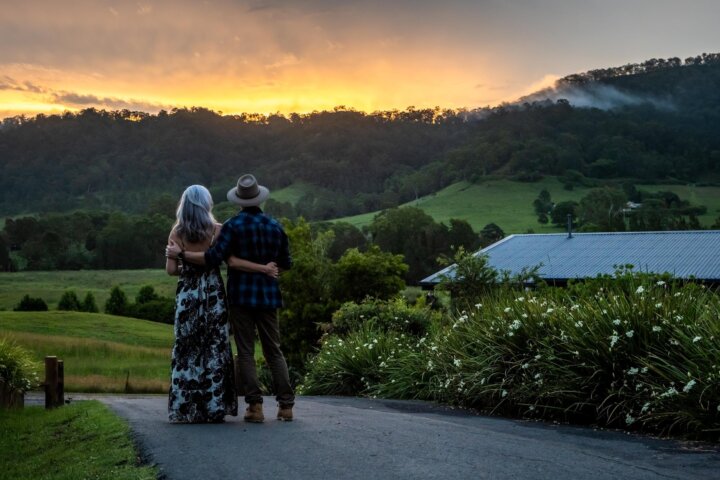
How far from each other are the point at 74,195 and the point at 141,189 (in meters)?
13.4

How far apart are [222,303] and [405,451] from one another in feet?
9.10

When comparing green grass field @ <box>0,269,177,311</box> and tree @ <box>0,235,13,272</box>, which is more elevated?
tree @ <box>0,235,13,272</box>

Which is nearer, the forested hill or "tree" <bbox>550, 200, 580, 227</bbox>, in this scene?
"tree" <bbox>550, 200, 580, 227</bbox>

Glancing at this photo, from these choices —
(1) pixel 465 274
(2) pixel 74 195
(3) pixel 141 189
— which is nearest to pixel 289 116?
(3) pixel 141 189

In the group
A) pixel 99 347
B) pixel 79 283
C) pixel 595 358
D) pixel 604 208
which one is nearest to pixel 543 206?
pixel 604 208

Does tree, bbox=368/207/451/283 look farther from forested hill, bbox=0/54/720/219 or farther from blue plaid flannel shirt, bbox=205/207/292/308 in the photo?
blue plaid flannel shirt, bbox=205/207/292/308

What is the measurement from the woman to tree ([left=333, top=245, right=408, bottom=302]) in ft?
112

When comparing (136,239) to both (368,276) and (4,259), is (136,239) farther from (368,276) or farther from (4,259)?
(368,276)

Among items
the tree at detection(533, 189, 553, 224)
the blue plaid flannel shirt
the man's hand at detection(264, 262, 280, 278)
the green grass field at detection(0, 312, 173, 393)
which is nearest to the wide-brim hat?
the blue plaid flannel shirt

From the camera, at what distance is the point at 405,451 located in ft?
24.1

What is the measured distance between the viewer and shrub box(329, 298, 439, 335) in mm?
19062

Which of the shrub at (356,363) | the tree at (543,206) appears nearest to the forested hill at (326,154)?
the tree at (543,206)

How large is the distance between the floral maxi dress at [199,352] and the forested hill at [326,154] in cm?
15311

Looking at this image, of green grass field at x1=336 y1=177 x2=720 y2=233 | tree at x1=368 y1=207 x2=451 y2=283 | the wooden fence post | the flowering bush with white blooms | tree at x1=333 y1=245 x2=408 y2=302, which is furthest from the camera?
green grass field at x1=336 y1=177 x2=720 y2=233
